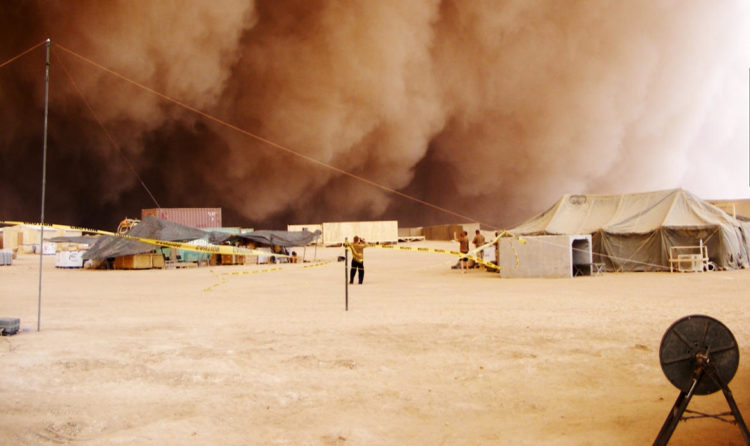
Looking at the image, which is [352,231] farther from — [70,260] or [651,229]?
[651,229]

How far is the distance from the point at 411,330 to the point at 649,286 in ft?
33.8

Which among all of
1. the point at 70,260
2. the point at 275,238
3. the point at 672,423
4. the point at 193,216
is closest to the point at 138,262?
the point at 70,260

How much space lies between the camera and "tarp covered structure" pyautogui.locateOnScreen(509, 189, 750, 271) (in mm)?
22031

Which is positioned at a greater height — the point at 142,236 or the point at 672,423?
the point at 142,236

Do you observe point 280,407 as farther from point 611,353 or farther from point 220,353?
point 611,353

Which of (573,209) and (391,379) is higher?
(573,209)

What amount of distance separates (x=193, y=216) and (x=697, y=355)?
4677 cm

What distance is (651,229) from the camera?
22.6 meters

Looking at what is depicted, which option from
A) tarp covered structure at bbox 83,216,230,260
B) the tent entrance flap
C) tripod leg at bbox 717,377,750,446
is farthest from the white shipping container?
tripod leg at bbox 717,377,750,446

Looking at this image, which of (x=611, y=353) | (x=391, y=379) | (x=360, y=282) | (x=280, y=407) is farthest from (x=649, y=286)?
(x=280, y=407)

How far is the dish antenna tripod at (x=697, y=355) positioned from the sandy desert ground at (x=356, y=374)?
2.34 feet

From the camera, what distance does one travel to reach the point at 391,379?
→ 20.4ft

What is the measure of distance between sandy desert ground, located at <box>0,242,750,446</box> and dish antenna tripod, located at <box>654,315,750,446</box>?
0.71 metres

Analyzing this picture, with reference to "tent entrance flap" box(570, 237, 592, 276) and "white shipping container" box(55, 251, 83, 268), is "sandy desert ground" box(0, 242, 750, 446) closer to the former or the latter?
"tent entrance flap" box(570, 237, 592, 276)
